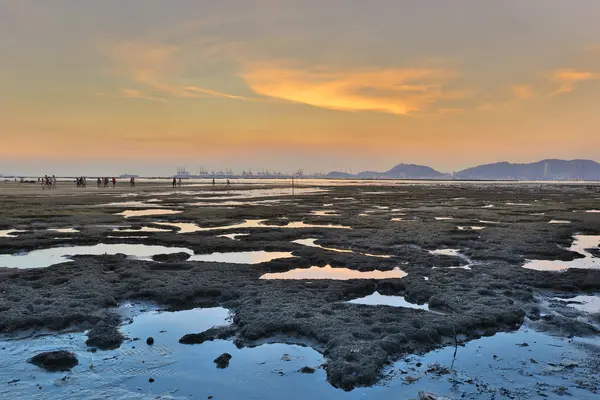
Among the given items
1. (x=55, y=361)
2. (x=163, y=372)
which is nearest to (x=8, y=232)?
(x=55, y=361)

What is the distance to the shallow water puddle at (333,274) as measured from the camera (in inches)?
619

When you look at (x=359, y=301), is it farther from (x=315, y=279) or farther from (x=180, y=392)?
(x=180, y=392)

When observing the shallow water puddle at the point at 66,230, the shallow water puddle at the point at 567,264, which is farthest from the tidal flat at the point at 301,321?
the shallow water puddle at the point at 66,230

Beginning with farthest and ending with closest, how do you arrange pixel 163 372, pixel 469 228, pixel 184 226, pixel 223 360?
pixel 184 226 < pixel 469 228 < pixel 223 360 < pixel 163 372

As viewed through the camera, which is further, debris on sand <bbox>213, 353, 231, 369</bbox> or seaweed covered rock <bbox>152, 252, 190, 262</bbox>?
seaweed covered rock <bbox>152, 252, 190, 262</bbox>

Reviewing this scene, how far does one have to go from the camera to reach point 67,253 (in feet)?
64.0

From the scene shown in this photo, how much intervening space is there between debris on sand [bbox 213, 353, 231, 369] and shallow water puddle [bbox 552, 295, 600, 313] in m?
9.74

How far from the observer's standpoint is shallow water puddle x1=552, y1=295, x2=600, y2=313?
39.0 ft

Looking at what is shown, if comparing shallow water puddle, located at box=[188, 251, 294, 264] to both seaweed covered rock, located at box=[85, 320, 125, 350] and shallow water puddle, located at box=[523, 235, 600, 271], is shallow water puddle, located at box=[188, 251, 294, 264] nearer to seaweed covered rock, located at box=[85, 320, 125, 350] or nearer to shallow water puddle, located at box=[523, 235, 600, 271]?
seaweed covered rock, located at box=[85, 320, 125, 350]

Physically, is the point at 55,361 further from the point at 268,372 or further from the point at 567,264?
the point at 567,264

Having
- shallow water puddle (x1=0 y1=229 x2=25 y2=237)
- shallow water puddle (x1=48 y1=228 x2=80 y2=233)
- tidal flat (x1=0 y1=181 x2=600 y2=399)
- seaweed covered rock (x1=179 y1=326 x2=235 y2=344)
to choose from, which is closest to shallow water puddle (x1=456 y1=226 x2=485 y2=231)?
tidal flat (x1=0 y1=181 x2=600 y2=399)

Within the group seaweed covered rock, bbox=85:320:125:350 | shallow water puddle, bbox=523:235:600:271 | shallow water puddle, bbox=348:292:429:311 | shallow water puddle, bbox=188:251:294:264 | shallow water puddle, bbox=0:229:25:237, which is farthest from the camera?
shallow water puddle, bbox=0:229:25:237

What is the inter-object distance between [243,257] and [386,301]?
8.33 meters

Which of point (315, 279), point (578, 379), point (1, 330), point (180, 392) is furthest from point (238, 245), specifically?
point (578, 379)
